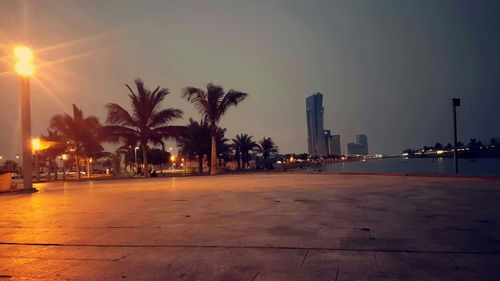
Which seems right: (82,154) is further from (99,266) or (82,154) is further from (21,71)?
(99,266)

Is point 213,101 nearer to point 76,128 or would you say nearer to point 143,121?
point 143,121

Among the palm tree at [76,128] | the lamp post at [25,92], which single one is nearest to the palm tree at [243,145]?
the palm tree at [76,128]

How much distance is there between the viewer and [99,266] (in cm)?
348

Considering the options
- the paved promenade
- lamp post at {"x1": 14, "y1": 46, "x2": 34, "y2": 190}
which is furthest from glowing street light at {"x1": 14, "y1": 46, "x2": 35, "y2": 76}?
the paved promenade

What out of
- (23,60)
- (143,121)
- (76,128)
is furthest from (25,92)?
(76,128)

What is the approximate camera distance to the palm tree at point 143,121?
2530 centimetres

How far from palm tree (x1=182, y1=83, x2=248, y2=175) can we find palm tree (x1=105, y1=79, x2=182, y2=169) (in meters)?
2.27

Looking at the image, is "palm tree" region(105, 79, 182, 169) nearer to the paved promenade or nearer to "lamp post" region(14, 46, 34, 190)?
"lamp post" region(14, 46, 34, 190)

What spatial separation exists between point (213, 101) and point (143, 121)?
5739 millimetres

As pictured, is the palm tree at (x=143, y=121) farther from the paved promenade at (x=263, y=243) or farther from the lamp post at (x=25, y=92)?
the paved promenade at (x=263, y=243)

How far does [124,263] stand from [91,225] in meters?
2.42

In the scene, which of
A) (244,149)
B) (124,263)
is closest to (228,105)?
(124,263)

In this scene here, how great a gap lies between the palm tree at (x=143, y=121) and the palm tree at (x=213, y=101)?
2268 millimetres

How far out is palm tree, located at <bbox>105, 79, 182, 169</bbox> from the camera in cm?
2530
